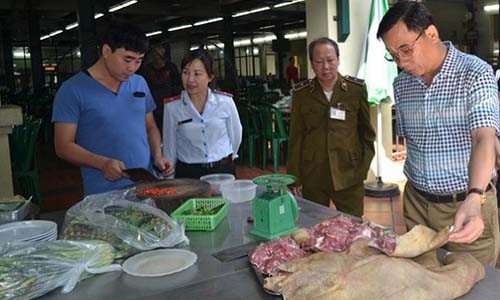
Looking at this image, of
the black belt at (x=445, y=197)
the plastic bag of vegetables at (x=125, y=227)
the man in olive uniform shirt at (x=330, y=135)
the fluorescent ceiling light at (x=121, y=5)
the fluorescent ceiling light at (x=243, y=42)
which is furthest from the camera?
the fluorescent ceiling light at (x=243, y=42)

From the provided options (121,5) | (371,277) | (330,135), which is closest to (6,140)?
(330,135)

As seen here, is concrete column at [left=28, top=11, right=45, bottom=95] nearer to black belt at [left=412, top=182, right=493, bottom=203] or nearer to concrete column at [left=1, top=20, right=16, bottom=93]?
concrete column at [left=1, top=20, right=16, bottom=93]

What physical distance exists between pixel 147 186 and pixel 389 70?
122 inches

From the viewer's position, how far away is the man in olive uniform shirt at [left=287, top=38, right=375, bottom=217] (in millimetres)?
2701

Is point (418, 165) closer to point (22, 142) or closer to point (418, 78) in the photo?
point (418, 78)

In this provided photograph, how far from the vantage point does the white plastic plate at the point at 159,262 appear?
136 cm

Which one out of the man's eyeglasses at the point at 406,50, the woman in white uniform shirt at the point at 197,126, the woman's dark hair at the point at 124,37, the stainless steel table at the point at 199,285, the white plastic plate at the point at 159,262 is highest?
the woman's dark hair at the point at 124,37

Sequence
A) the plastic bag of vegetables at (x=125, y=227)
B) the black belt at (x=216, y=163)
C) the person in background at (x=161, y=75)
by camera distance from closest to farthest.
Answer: the plastic bag of vegetables at (x=125, y=227) < the black belt at (x=216, y=163) < the person in background at (x=161, y=75)

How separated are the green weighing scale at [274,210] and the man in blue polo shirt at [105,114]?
2.25ft

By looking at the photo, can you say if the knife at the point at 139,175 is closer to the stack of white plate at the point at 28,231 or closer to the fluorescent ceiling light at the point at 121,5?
the stack of white plate at the point at 28,231

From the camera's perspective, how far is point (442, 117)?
1.71 meters

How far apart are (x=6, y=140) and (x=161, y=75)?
4.00ft

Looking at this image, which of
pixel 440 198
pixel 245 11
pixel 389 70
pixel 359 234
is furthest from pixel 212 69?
pixel 245 11

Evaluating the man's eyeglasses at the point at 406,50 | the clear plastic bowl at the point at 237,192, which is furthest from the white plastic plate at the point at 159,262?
the man's eyeglasses at the point at 406,50
